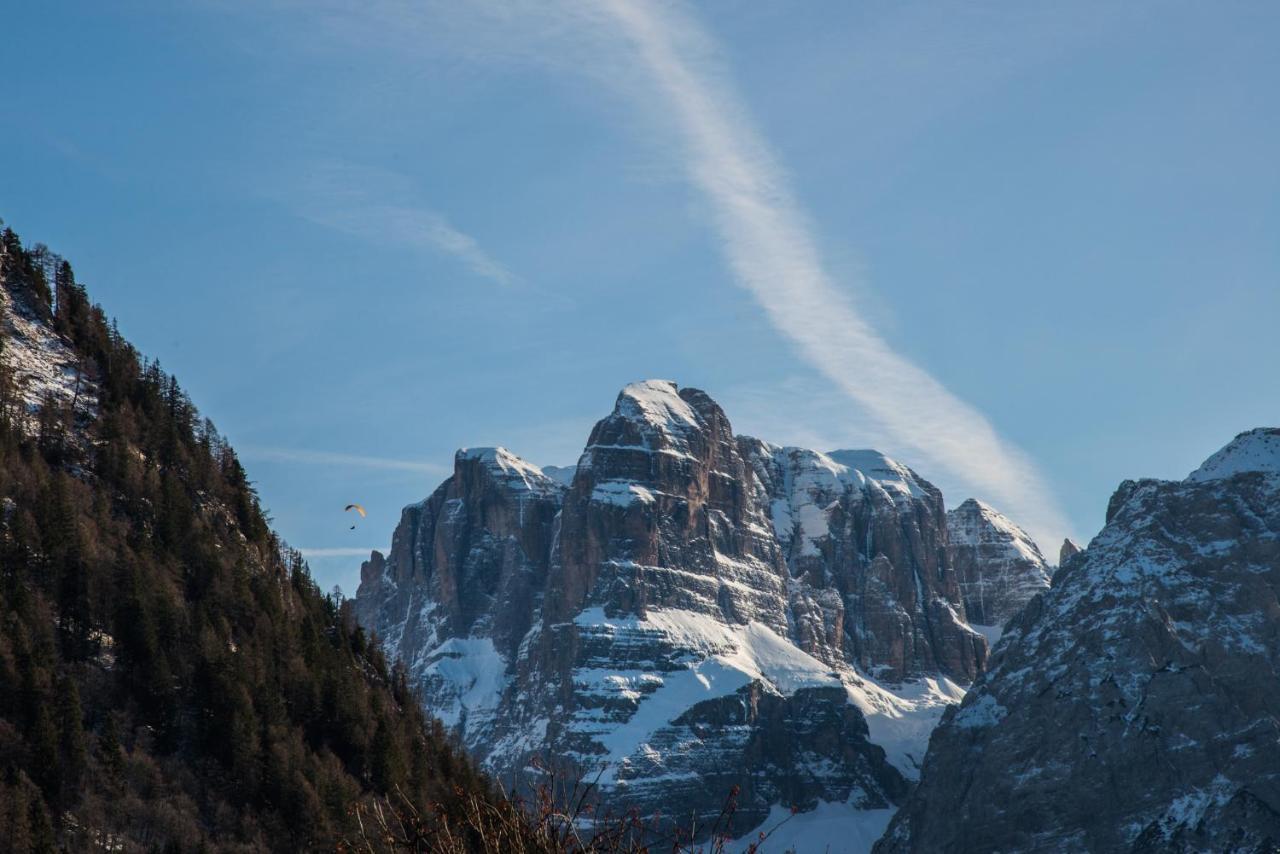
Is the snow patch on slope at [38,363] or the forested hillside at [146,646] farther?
the snow patch on slope at [38,363]

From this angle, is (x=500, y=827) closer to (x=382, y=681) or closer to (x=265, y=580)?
(x=265, y=580)

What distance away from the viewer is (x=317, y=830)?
112938mm

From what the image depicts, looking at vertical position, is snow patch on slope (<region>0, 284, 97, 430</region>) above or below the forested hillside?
above

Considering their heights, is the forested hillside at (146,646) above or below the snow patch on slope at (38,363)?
below

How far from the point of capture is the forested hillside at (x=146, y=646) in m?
102

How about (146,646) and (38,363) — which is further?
(38,363)

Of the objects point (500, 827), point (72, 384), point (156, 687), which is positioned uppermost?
point (72, 384)

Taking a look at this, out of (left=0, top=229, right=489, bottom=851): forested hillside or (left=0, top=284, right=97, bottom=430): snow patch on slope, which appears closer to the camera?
(left=0, top=229, right=489, bottom=851): forested hillside

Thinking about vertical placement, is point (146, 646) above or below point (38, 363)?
below

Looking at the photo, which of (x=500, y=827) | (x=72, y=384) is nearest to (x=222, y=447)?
(x=72, y=384)

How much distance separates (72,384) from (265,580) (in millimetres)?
22294

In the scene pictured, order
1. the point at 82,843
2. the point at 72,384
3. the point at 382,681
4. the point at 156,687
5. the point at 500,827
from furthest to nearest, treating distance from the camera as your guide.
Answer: the point at 382,681, the point at 72,384, the point at 156,687, the point at 82,843, the point at 500,827

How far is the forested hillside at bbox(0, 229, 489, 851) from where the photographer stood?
102m

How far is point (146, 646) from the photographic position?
374 feet
